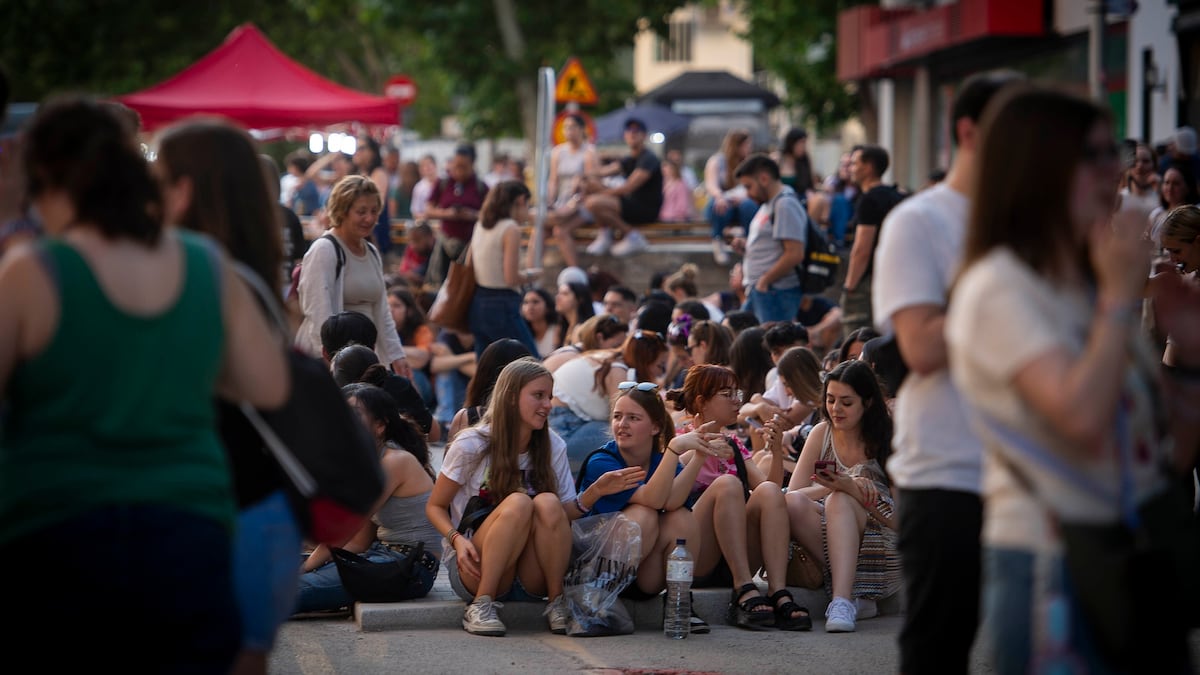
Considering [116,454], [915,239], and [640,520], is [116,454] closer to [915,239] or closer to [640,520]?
[915,239]

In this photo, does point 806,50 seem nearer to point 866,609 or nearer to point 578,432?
point 578,432

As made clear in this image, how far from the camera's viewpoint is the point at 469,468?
7188 mm

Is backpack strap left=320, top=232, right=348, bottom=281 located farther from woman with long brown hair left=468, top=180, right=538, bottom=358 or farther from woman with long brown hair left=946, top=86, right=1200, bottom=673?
woman with long brown hair left=946, top=86, right=1200, bottom=673

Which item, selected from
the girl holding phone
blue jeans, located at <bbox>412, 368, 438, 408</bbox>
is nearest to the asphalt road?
the girl holding phone

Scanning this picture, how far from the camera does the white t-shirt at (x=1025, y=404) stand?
124 inches

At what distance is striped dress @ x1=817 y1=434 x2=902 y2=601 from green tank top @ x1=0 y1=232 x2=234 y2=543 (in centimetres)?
478

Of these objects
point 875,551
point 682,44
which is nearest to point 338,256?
point 875,551

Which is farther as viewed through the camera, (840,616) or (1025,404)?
(840,616)

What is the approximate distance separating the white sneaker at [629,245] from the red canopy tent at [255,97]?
4279 millimetres

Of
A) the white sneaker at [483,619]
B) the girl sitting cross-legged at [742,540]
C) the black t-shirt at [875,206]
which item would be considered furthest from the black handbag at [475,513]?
the black t-shirt at [875,206]

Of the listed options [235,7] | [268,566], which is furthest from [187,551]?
[235,7]

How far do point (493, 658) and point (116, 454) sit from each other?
3.75 metres

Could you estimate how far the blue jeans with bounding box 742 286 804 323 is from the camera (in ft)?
40.6

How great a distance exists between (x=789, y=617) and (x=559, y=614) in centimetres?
104
